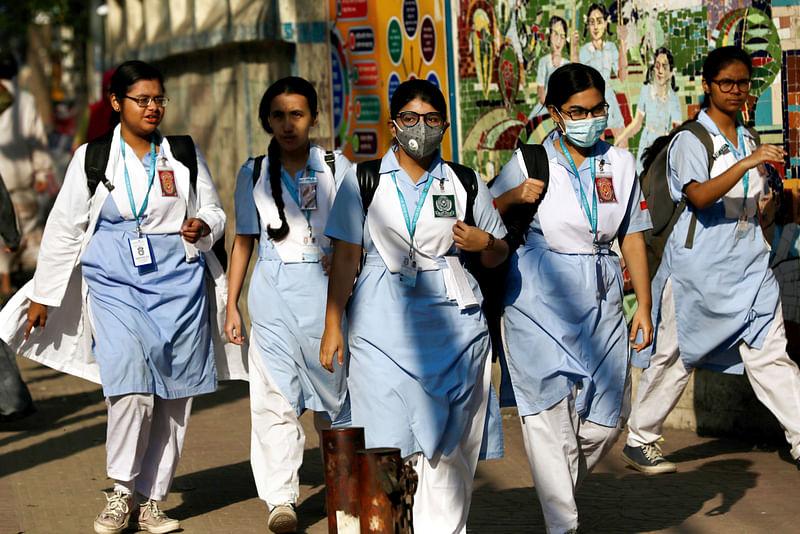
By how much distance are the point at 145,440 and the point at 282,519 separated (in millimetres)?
773

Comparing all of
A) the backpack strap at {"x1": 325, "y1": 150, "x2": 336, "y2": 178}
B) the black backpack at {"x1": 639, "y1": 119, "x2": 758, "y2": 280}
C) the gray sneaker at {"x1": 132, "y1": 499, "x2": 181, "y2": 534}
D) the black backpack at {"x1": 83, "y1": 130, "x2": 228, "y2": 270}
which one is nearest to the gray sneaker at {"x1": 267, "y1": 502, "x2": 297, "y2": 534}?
the gray sneaker at {"x1": 132, "y1": 499, "x2": 181, "y2": 534}

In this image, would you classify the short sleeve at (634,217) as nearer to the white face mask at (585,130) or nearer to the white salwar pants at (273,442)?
the white face mask at (585,130)

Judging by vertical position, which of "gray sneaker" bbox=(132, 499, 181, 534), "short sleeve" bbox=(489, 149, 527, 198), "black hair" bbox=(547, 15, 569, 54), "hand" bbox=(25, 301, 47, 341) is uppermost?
"black hair" bbox=(547, 15, 569, 54)

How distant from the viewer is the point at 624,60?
8.65 metres

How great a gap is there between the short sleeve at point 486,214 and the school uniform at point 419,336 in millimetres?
12

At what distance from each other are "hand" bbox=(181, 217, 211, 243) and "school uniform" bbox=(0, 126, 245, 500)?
2.1 inches

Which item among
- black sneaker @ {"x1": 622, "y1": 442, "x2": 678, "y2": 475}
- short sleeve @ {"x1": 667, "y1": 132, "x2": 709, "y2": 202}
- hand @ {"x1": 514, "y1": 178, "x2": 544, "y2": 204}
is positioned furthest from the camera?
black sneaker @ {"x1": 622, "y1": 442, "x2": 678, "y2": 475}

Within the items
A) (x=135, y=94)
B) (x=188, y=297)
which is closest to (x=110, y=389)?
(x=188, y=297)

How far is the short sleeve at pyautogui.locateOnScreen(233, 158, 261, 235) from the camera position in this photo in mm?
6680

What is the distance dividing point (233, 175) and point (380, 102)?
2.49 m

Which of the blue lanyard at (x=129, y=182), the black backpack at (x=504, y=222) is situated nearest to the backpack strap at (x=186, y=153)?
the blue lanyard at (x=129, y=182)

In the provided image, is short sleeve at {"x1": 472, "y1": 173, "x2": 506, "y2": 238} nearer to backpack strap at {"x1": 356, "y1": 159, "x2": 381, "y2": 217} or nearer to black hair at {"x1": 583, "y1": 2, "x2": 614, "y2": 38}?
backpack strap at {"x1": 356, "y1": 159, "x2": 381, "y2": 217}

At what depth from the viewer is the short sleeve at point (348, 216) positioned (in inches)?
217

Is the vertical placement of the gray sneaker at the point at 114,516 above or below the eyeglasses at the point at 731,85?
below
